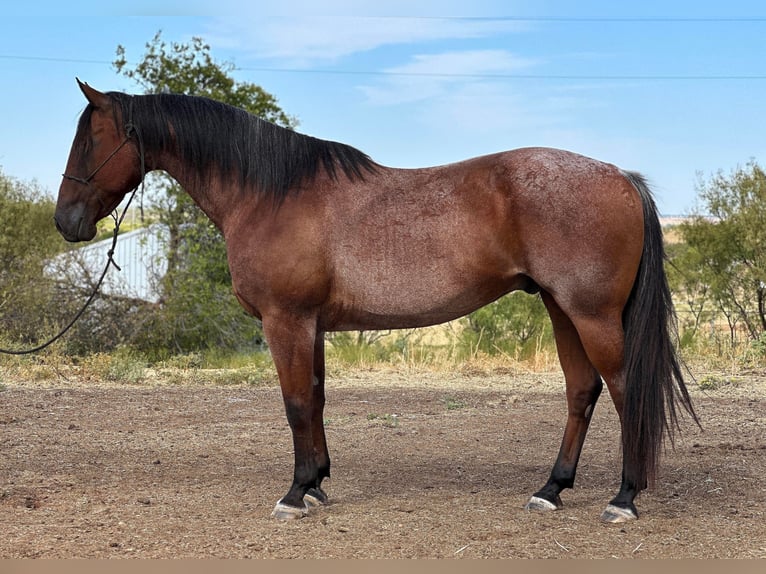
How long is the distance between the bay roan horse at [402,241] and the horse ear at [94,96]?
12 mm

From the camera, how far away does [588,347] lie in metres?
4.49

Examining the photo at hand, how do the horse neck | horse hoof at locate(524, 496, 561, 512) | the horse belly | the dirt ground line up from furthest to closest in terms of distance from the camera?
1. the horse neck
2. horse hoof at locate(524, 496, 561, 512)
3. the horse belly
4. the dirt ground

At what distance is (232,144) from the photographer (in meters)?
4.95

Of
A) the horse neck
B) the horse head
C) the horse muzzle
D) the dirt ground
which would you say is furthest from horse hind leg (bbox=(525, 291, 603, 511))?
the horse muzzle

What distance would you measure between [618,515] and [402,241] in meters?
1.85

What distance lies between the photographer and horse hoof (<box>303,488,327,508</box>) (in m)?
4.96

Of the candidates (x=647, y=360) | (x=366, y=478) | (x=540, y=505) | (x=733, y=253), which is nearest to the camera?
(x=647, y=360)

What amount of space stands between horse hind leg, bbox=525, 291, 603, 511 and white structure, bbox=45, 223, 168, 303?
8890mm

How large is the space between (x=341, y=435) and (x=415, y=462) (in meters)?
1.15

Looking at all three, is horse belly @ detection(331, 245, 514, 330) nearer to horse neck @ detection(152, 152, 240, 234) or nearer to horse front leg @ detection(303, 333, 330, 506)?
horse front leg @ detection(303, 333, 330, 506)

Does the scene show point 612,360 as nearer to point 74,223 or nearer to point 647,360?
point 647,360

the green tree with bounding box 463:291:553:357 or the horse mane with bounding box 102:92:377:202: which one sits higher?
the horse mane with bounding box 102:92:377:202

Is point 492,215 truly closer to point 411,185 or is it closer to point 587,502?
point 411,185

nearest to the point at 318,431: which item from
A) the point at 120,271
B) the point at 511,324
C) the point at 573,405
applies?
the point at 573,405
